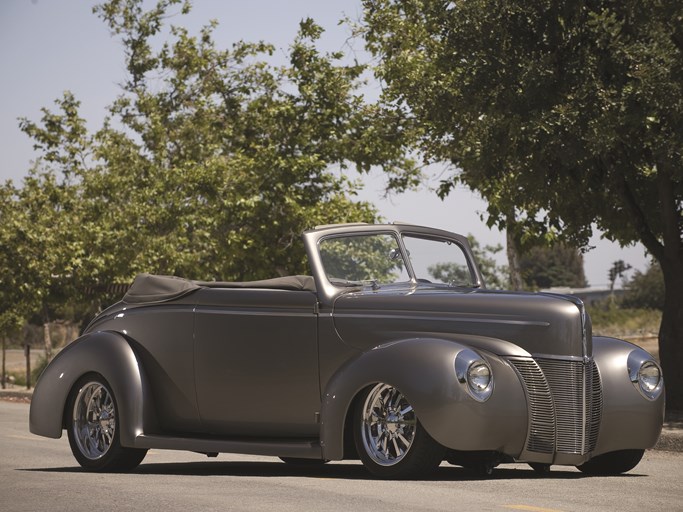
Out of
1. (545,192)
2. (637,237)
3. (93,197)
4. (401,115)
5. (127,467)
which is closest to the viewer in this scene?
(127,467)

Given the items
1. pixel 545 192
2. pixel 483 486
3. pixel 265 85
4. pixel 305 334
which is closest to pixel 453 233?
pixel 305 334

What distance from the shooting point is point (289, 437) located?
9.26 meters

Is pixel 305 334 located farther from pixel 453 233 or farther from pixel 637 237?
pixel 637 237

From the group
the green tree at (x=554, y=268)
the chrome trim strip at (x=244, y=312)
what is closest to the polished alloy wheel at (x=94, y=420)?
the chrome trim strip at (x=244, y=312)

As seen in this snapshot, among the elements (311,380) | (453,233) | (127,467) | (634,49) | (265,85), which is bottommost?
(127,467)

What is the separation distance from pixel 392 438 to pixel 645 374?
2186 millimetres

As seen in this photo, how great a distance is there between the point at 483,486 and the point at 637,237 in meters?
13.3

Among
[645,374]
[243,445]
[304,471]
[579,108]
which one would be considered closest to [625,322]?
[579,108]

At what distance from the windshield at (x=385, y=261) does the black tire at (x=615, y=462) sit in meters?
1.75

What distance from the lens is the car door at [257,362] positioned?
30.0ft

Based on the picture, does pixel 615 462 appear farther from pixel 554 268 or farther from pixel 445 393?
pixel 554 268

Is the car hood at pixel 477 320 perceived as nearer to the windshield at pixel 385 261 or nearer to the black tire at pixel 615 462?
the windshield at pixel 385 261

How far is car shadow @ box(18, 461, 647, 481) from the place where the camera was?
895 cm

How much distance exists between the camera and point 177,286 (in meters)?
10.1
